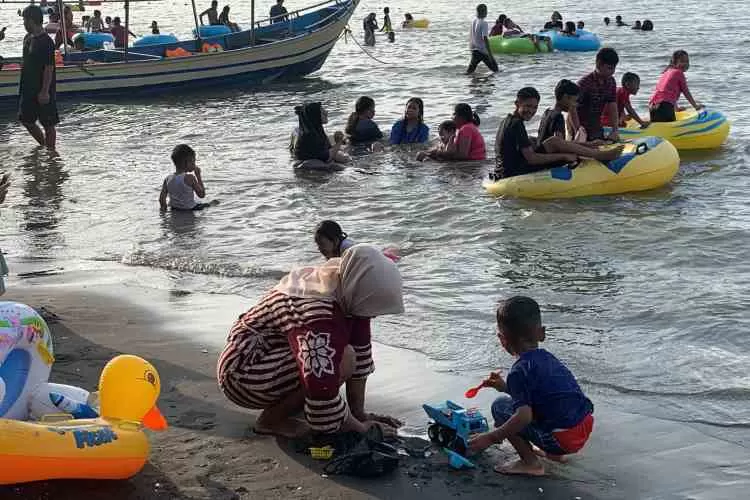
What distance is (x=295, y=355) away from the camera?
443 centimetres

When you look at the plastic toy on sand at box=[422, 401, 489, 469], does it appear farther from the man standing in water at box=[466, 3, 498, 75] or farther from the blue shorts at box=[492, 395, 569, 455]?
the man standing in water at box=[466, 3, 498, 75]

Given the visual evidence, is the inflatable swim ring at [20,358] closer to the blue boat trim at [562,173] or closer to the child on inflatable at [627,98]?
the blue boat trim at [562,173]

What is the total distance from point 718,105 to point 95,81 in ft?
37.4

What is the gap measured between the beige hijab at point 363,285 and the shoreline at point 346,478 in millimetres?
675

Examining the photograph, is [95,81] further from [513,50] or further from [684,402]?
[684,402]

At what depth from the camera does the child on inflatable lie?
12.3m

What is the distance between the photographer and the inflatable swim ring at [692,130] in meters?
12.8

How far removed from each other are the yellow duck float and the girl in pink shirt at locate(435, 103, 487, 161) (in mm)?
8793

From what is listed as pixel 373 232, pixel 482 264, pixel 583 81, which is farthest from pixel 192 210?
pixel 583 81

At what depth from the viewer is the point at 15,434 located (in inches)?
149

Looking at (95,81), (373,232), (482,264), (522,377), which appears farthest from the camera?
(95,81)

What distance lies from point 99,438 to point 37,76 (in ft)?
32.9

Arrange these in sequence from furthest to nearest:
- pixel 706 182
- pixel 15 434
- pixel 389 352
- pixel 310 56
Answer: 1. pixel 310 56
2. pixel 706 182
3. pixel 389 352
4. pixel 15 434

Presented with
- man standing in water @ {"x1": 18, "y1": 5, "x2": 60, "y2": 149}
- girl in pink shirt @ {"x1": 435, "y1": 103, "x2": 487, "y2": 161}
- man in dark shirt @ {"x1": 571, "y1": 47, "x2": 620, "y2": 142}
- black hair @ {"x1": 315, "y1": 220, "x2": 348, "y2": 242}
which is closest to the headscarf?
girl in pink shirt @ {"x1": 435, "y1": 103, "x2": 487, "y2": 161}
